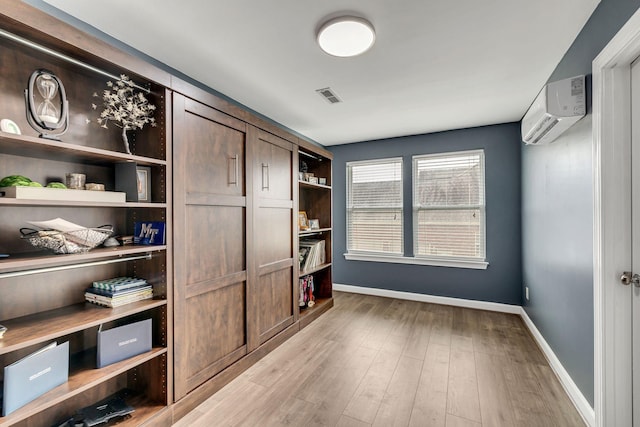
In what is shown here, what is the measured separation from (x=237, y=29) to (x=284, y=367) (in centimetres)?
256

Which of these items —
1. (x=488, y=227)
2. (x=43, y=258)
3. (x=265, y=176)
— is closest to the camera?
(x=43, y=258)

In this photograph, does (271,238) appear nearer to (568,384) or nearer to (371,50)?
(371,50)

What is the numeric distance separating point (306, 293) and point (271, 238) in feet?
3.75

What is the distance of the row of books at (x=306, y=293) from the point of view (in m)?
3.48

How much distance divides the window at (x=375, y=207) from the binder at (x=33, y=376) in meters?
3.78

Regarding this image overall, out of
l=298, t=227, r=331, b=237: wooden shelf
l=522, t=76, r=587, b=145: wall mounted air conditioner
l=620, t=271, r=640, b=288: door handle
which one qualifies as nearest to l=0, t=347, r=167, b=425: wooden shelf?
l=298, t=227, r=331, b=237: wooden shelf

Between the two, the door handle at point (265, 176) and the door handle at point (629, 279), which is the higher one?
the door handle at point (265, 176)

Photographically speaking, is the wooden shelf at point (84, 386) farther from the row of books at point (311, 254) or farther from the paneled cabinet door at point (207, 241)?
the row of books at point (311, 254)

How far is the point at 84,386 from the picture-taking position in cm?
137

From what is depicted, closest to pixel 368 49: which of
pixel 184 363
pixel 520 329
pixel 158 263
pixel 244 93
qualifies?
pixel 244 93

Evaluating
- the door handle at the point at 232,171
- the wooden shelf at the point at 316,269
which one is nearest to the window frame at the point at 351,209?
the wooden shelf at the point at 316,269

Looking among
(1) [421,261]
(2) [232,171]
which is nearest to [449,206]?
(1) [421,261]

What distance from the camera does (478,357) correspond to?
2.56 meters

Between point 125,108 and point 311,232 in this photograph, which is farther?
point 311,232
